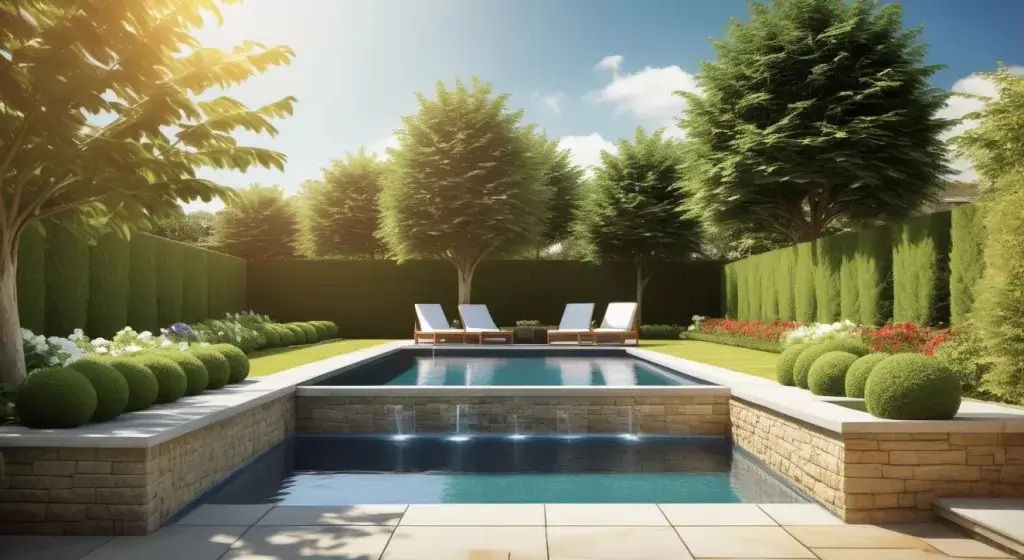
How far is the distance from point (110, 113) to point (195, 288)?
10.6 metres

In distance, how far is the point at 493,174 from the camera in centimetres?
1966

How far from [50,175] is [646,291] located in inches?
703

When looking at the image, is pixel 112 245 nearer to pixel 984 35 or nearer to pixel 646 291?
pixel 646 291

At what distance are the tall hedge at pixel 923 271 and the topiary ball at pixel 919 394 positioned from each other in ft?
19.3

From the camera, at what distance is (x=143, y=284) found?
13.1 m

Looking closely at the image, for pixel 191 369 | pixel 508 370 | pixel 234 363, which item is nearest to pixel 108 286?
pixel 234 363

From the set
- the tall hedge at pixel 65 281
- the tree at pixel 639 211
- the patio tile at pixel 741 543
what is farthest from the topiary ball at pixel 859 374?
the tree at pixel 639 211

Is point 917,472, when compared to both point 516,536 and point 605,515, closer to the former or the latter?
point 605,515

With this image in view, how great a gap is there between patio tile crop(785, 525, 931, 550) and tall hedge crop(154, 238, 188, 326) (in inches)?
512

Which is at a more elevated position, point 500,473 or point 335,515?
point 335,515

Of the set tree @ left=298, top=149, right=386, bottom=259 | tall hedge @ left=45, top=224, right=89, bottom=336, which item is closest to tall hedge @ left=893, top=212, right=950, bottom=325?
tall hedge @ left=45, top=224, right=89, bottom=336

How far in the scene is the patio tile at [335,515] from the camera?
14.3 ft

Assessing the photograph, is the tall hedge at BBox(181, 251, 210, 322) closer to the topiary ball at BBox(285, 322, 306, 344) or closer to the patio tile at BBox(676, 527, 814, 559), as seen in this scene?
the topiary ball at BBox(285, 322, 306, 344)

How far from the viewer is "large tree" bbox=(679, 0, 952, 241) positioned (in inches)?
592
